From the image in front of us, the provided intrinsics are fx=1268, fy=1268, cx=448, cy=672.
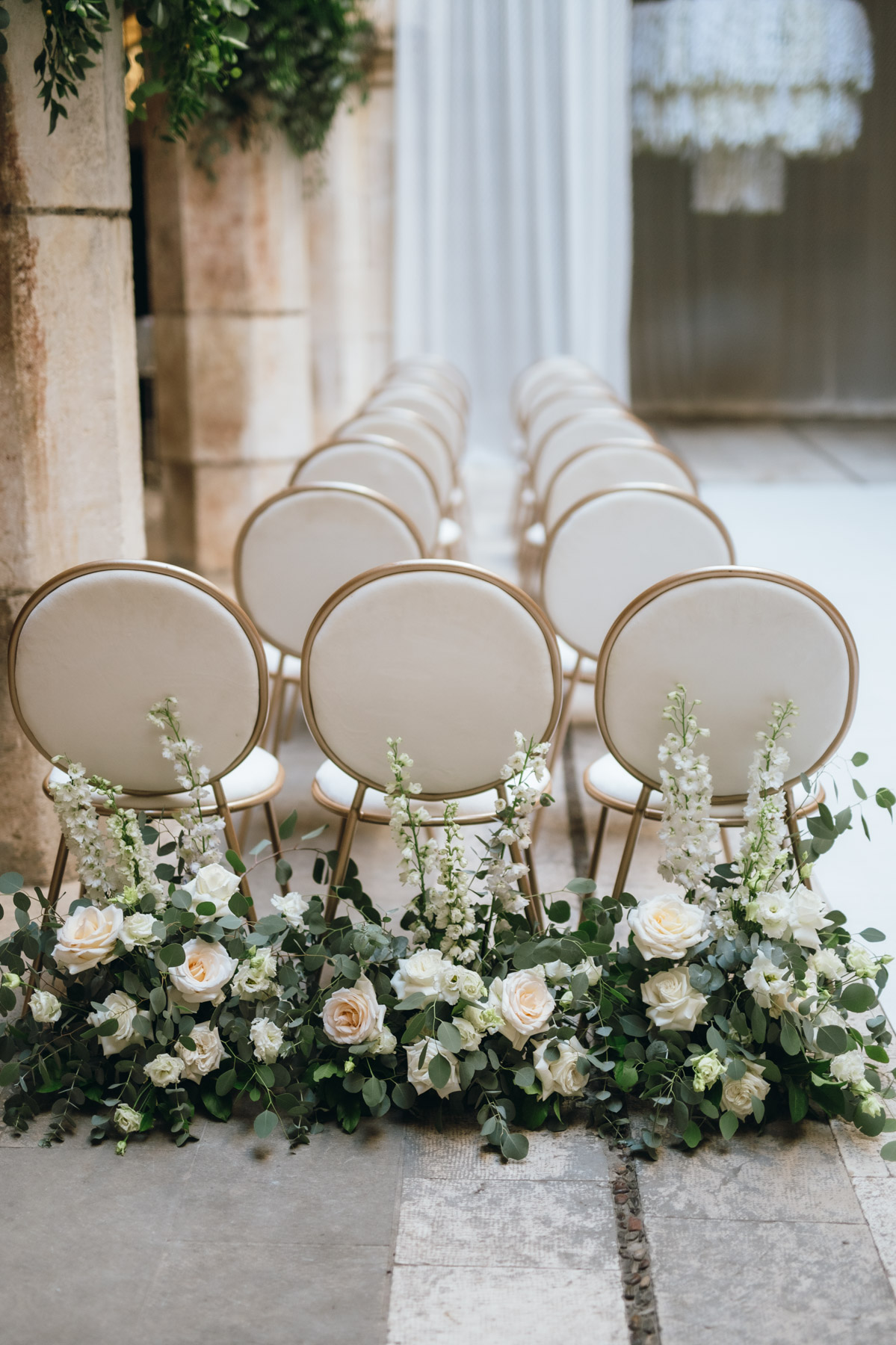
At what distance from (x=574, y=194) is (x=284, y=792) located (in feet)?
27.2

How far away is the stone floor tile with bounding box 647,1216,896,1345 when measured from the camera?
1.78m

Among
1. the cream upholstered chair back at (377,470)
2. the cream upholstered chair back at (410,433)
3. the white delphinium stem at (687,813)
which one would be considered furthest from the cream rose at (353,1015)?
the cream upholstered chair back at (410,433)

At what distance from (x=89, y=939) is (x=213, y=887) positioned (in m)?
0.23

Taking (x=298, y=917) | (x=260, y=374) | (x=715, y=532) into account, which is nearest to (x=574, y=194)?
(x=260, y=374)

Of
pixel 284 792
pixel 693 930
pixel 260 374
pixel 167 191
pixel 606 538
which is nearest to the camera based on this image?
pixel 693 930

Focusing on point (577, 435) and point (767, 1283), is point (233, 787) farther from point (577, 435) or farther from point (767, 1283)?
point (577, 435)

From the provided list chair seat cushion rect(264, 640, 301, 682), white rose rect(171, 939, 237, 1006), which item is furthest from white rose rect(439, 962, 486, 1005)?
chair seat cushion rect(264, 640, 301, 682)

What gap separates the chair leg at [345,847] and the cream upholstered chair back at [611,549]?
39.4 inches

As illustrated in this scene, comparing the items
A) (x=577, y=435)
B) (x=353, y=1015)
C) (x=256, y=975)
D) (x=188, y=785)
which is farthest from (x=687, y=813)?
(x=577, y=435)

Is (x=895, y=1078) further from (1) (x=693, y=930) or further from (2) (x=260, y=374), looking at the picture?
(2) (x=260, y=374)

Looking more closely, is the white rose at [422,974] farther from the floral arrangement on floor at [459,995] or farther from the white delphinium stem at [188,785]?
the white delphinium stem at [188,785]

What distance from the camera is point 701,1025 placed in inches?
90.7

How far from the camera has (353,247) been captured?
9602mm

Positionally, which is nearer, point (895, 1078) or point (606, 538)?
point (895, 1078)
